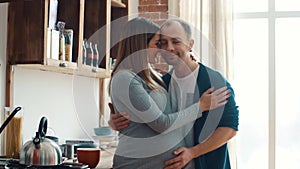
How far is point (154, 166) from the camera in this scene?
2105 millimetres

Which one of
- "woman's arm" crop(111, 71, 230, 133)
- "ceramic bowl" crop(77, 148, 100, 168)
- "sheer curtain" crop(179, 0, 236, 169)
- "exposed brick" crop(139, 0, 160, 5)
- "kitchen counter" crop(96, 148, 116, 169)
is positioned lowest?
"kitchen counter" crop(96, 148, 116, 169)

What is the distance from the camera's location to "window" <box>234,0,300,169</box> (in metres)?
4.25

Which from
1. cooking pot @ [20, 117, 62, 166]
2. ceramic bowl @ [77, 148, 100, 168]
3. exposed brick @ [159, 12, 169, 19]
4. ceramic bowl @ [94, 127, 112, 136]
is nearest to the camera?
cooking pot @ [20, 117, 62, 166]

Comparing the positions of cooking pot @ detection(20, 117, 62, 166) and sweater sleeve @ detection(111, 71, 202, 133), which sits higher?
sweater sleeve @ detection(111, 71, 202, 133)

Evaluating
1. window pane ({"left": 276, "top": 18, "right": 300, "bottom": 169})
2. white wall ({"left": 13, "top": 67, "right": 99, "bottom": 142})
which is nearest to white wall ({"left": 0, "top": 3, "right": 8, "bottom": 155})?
white wall ({"left": 13, "top": 67, "right": 99, "bottom": 142})

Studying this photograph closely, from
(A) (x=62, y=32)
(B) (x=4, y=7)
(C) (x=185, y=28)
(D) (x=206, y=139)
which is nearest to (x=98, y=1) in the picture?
(A) (x=62, y=32)

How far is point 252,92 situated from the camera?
4332 millimetres

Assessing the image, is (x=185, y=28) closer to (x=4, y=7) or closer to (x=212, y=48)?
(x=4, y=7)

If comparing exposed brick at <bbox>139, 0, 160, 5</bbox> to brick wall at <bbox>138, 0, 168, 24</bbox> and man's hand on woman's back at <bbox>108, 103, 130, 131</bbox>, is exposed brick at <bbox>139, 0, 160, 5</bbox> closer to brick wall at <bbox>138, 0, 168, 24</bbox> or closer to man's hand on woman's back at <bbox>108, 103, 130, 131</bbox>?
brick wall at <bbox>138, 0, 168, 24</bbox>

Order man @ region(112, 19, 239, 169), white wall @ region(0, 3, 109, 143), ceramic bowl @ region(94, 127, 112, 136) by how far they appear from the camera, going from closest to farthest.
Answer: man @ region(112, 19, 239, 169) → white wall @ region(0, 3, 109, 143) → ceramic bowl @ region(94, 127, 112, 136)

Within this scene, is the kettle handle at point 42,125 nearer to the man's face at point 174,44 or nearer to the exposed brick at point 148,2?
the man's face at point 174,44

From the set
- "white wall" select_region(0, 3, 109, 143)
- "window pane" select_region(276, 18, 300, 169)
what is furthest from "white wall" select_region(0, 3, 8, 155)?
"window pane" select_region(276, 18, 300, 169)

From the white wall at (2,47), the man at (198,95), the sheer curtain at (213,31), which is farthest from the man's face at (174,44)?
the sheer curtain at (213,31)

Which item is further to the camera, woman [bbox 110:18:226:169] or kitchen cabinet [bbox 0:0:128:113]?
kitchen cabinet [bbox 0:0:128:113]
